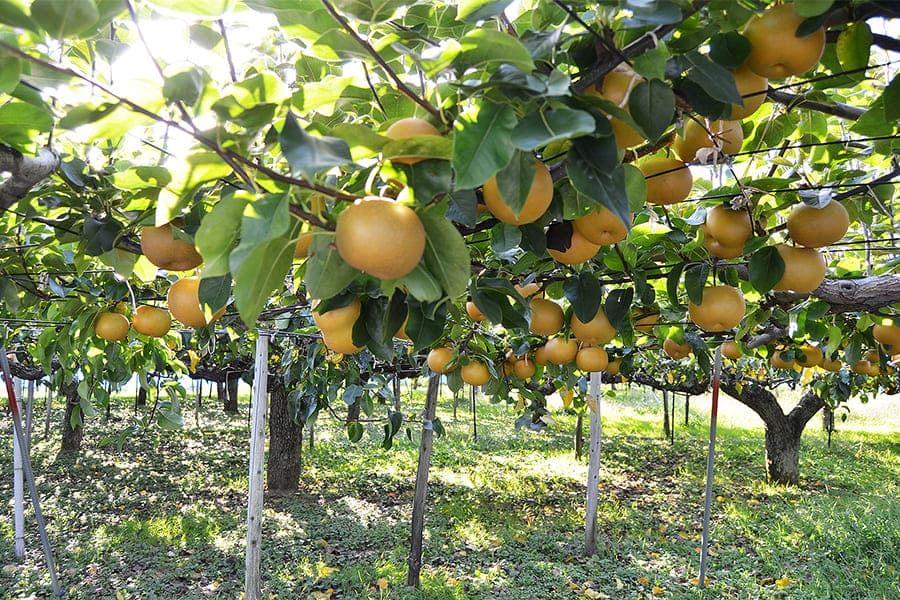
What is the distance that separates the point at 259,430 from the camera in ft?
11.4

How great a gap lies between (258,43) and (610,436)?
11227 mm

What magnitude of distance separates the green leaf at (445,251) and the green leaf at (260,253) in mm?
153

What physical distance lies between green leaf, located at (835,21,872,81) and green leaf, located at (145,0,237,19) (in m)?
0.76

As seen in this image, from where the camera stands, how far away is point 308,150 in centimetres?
51

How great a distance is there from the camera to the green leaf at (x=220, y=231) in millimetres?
571

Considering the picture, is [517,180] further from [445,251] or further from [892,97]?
[892,97]

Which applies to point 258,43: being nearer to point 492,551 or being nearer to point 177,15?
point 177,15

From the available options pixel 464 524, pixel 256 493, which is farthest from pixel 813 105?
pixel 464 524

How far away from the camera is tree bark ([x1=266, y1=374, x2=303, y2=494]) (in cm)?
683

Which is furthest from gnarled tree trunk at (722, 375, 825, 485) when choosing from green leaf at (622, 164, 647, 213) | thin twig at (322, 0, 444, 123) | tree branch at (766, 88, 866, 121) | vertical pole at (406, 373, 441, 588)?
thin twig at (322, 0, 444, 123)

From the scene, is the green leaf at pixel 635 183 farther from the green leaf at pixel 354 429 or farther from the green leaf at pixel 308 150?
the green leaf at pixel 354 429

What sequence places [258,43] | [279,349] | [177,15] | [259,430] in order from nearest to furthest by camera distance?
→ [177,15] → [258,43] → [259,430] → [279,349]

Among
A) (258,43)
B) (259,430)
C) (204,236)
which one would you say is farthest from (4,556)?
(204,236)

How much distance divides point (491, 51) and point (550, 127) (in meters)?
0.11
